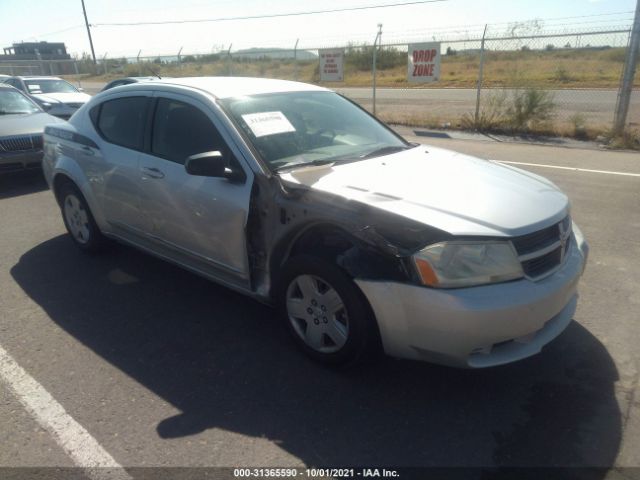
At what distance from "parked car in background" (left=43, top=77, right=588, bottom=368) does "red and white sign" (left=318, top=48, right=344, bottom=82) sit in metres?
11.5

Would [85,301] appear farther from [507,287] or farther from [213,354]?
[507,287]

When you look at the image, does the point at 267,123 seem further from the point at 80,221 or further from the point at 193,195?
the point at 80,221

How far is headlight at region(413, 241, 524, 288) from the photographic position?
8.44 feet

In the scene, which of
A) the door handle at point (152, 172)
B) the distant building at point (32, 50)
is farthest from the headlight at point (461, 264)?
the distant building at point (32, 50)

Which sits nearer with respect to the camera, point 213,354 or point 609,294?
point 213,354

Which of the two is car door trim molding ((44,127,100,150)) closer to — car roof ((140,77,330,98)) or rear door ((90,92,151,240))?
rear door ((90,92,151,240))

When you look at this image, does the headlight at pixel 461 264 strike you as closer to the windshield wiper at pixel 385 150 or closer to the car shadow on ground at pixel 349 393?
the car shadow on ground at pixel 349 393

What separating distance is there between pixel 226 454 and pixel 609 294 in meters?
3.19

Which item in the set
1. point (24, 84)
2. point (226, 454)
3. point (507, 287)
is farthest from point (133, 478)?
point (24, 84)

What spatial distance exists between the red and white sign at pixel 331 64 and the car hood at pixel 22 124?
8.84 metres

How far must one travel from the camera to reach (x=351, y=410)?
2.82 meters

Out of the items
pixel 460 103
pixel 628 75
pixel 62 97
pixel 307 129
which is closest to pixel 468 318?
pixel 307 129

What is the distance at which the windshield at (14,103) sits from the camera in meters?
8.71

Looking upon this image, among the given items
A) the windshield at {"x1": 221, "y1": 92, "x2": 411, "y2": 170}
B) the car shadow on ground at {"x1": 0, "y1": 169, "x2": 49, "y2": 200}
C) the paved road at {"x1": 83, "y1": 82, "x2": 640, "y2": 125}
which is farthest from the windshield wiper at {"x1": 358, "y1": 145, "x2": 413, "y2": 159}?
the paved road at {"x1": 83, "y1": 82, "x2": 640, "y2": 125}
